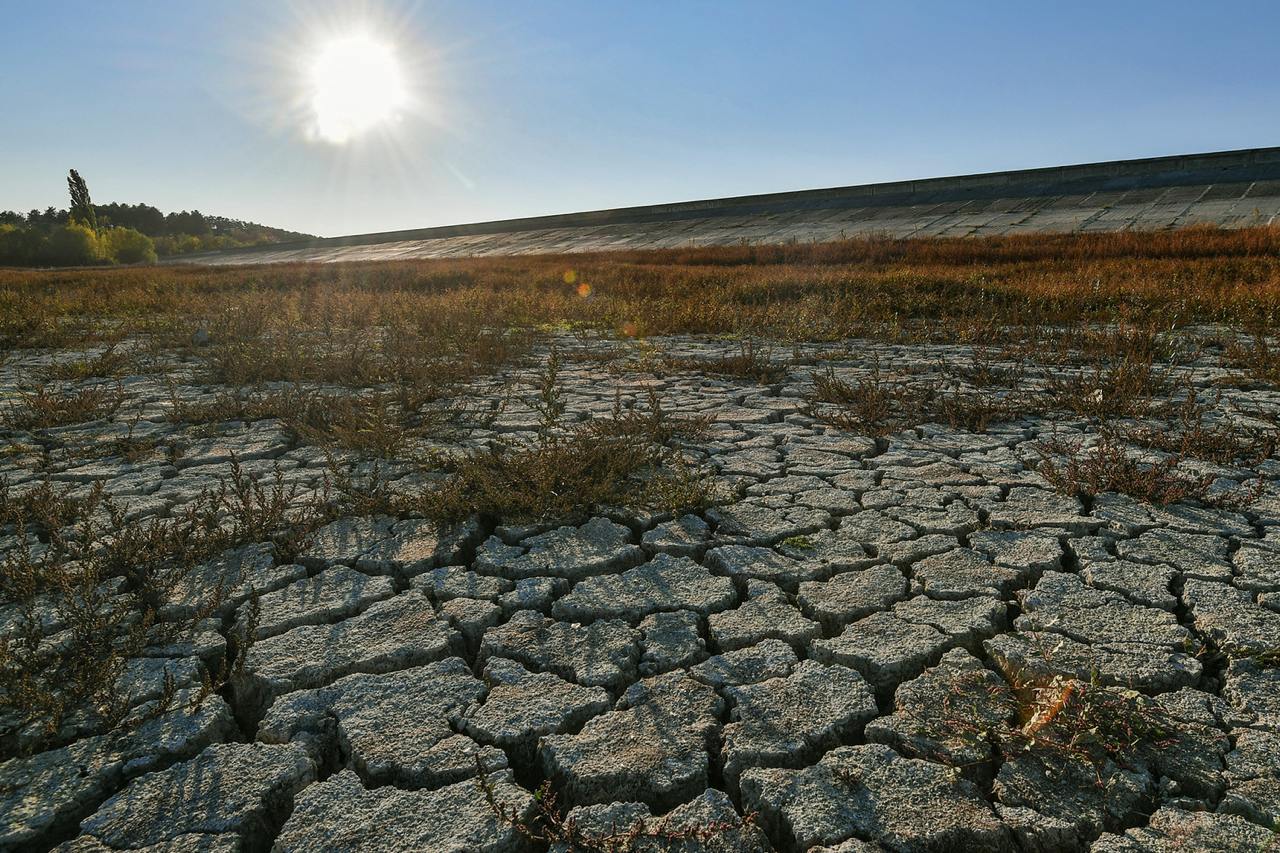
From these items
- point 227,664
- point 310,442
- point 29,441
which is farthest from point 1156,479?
point 29,441

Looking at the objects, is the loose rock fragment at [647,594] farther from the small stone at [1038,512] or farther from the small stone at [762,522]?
the small stone at [1038,512]

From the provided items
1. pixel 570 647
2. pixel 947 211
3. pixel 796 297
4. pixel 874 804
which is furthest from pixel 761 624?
pixel 947 211

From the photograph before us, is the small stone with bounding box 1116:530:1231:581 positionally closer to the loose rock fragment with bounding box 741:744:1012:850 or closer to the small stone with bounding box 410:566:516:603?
the loose rock fragment with bounding box 741:744:1012:850

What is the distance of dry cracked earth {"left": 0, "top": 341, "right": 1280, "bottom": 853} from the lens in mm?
1520

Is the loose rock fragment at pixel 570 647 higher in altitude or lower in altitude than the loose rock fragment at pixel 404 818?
higher

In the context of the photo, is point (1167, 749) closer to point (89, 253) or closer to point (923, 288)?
point (923, 288)

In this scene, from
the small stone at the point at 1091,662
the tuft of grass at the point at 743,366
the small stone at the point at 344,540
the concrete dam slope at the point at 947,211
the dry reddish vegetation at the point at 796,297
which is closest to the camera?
the small stone at the point at 1091,662

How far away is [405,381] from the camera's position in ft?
17.5

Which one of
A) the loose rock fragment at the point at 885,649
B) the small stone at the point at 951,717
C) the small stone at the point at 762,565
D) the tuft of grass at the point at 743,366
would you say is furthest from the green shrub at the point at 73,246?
the small stone at the point at 951,717

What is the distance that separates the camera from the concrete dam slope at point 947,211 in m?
17.1

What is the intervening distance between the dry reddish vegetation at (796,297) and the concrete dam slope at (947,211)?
11.7 ft

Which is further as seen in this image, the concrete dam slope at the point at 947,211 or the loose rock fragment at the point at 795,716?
the concrete dam slope at the point at 947,211

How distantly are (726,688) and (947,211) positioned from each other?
21.4 m

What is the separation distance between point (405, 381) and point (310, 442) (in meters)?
1.38
